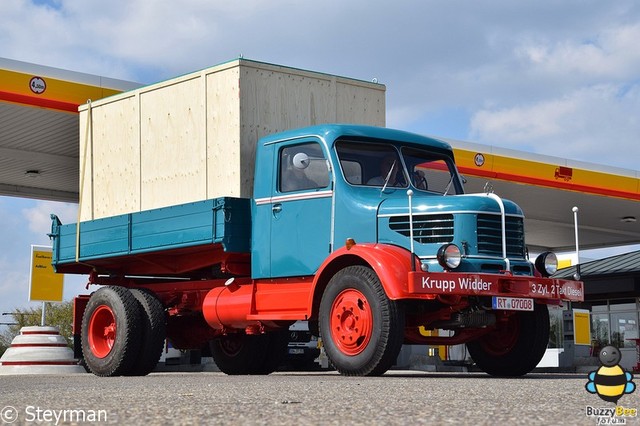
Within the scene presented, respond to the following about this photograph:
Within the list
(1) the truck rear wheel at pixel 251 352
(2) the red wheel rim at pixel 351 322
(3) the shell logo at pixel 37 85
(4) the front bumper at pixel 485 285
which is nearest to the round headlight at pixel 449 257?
(4) the front bumper at pixel 485 285

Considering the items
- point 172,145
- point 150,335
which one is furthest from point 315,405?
point 172,145

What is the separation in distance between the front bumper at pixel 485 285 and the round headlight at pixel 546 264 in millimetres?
414

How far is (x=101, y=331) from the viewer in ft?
43.3

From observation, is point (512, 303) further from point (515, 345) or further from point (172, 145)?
point (172, 145)

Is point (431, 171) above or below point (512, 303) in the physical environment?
above

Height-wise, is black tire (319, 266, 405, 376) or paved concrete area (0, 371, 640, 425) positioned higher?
black tire (319, 266, 405, 376)

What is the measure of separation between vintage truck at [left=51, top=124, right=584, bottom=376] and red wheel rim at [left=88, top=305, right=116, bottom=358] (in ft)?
0.06

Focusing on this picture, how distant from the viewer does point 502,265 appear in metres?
10.4

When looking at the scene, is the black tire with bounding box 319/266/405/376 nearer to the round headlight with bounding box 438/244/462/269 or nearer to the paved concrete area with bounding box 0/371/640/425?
the round headlight with bounding box 438/244/462/269

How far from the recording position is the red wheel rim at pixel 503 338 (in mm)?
11508

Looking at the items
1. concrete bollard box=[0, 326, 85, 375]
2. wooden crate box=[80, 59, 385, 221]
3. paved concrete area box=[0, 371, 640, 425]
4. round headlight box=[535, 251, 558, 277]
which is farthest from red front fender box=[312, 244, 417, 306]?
concrete bollard box=[0, 326, 85, 375]

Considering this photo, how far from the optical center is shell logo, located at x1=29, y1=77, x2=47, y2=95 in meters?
17.6

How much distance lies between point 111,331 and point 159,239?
4.74 feet

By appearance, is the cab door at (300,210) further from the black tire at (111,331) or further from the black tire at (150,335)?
the black tire at (111,331)
